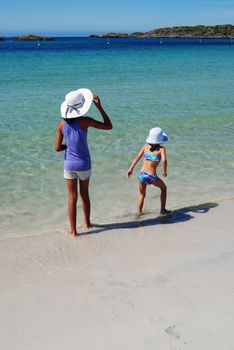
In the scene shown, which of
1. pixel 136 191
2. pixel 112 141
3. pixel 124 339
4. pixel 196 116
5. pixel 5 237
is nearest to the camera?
pixel 124 339

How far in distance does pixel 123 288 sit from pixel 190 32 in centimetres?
15605

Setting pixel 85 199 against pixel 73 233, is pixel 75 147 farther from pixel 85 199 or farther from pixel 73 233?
pixel 73 233

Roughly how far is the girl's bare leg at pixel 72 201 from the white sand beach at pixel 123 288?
0.14 m

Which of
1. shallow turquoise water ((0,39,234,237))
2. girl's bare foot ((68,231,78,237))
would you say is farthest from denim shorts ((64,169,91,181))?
shallow turquoise water ((0,39,234,237))

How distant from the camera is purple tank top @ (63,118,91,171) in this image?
17.0ft

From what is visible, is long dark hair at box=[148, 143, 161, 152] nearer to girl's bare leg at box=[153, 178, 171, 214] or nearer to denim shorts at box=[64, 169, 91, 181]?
girl's bare leg at box=[153, 178, 171, 214]

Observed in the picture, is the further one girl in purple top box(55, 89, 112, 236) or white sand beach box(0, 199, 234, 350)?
girl in purple top box(55, 89, 112, 236)

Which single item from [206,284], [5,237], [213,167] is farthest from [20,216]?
[213,167]

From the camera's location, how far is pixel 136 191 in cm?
734

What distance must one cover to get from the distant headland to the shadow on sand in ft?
467

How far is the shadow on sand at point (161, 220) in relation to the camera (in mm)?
5852

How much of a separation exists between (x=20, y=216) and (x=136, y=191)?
1.93 meters

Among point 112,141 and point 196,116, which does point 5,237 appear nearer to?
point 112,141

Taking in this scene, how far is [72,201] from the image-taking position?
5.55 m
